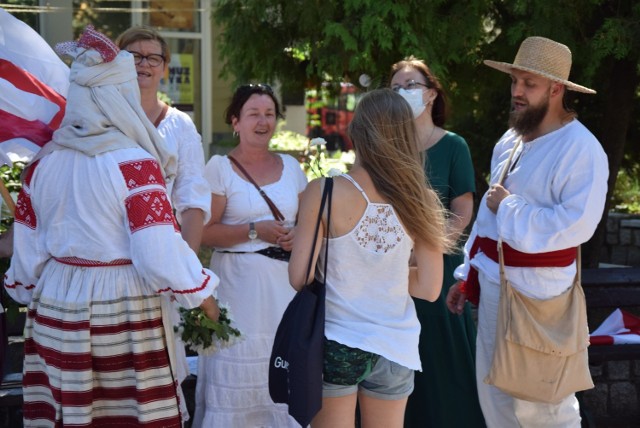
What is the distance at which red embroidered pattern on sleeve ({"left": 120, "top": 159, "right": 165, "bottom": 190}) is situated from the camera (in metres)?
3.26

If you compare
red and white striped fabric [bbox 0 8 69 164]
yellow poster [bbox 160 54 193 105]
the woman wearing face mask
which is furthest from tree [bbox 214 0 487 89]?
Result: yellow poster [bbox 160 54 193 105]

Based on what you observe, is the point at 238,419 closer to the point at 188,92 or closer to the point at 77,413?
the point at 77,413

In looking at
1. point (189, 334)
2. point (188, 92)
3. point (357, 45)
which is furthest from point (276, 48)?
point (188, 92)

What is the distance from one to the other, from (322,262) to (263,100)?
1.39 metres

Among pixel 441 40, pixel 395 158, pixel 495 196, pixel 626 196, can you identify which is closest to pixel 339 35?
pixel 441 40

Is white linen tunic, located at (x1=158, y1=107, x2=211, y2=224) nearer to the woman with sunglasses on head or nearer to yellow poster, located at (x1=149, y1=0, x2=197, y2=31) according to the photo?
the woman with sunglasses on head

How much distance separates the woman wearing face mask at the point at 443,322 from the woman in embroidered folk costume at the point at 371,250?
1271mm

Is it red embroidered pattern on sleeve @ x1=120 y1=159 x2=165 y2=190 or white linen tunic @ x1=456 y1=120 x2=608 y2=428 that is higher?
red embroidered pattern on sleeve @ x1=120 y1=159 x2=165 y2=190

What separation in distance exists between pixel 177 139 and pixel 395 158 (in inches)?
48.7

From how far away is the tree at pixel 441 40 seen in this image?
6.29 m

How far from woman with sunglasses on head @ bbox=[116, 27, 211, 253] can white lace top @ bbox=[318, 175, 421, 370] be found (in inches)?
37.1

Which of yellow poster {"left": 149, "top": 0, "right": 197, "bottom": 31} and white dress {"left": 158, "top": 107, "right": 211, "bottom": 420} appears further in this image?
yellow poster {"left": 149, "top": 0, "right": 197, "bottom": 31}

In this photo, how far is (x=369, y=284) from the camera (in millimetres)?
3367

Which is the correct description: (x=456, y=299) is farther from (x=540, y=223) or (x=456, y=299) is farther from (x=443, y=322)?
(x=540, y=223)
